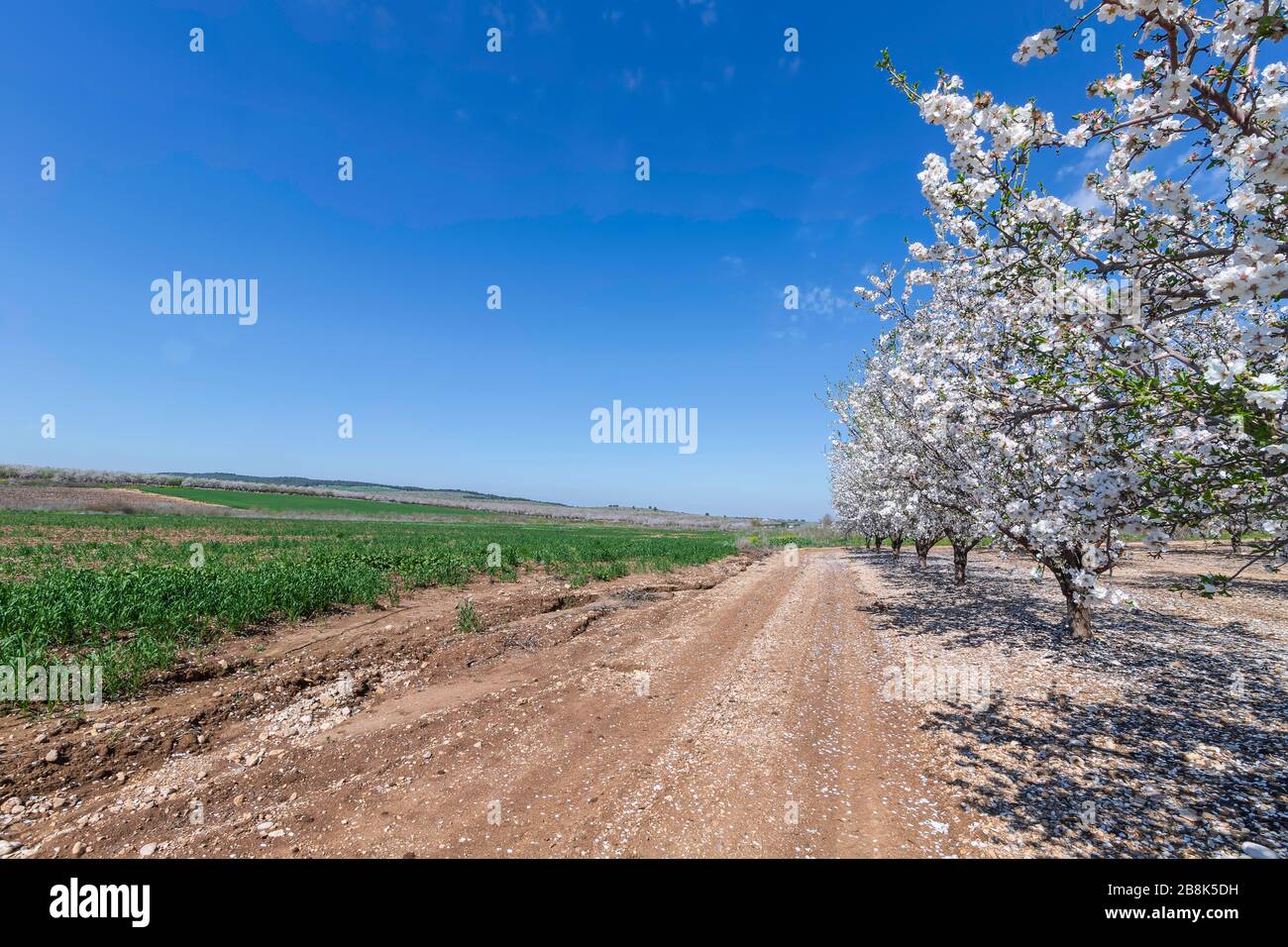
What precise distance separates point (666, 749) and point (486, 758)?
8.39 feet

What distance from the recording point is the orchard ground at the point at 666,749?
522cm

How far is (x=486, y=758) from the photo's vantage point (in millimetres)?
6883

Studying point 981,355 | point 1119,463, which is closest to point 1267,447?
point 1119,463

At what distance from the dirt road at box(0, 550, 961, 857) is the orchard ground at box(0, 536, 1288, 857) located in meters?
0.04

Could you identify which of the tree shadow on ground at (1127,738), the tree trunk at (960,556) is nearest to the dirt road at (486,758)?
the tree shadow on ground at (1127,738)

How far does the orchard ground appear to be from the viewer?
5.22 m

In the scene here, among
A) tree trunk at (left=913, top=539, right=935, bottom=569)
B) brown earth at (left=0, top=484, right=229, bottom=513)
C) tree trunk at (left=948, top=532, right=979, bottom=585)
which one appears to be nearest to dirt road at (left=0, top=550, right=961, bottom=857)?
tree trunk at (left=948, top=532, right=979, bottom=585)

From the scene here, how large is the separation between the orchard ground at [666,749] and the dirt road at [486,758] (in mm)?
42

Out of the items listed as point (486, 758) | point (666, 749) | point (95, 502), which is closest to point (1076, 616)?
point (666, 749)

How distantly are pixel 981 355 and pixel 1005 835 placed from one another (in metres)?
8.89

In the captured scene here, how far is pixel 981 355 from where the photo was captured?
10.4m

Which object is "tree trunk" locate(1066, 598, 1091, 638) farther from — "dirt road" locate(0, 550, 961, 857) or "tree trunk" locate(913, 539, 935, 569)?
"tree trunk" locate(913, 539, 935, 569)

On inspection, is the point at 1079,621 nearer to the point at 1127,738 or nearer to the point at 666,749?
the point at 1127,738

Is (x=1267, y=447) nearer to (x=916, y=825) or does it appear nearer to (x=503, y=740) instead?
(x=916, y=825)
